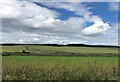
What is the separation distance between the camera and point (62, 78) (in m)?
10.6

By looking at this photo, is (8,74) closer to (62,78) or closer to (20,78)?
(20,78)

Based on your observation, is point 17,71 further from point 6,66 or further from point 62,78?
point 62,78

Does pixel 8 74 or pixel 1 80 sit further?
pixel 8 74

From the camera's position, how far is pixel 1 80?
10102 mm

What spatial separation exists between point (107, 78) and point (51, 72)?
2291mm

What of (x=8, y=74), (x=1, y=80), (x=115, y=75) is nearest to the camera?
(x=1, y=80)

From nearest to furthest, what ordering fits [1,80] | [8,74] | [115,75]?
[1,80]
[8,74]
[115,75]

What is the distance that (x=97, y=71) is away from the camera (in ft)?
37.7

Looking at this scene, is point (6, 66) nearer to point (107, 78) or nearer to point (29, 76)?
point (29, 76)

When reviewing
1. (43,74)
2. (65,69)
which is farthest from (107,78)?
(43,74)

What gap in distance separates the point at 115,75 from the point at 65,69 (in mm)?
2128

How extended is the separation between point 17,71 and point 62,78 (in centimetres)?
187

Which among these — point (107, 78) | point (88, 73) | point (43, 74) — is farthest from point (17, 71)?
point (107, 78)

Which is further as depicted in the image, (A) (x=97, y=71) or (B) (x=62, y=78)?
(A) (x=97, y=71)
